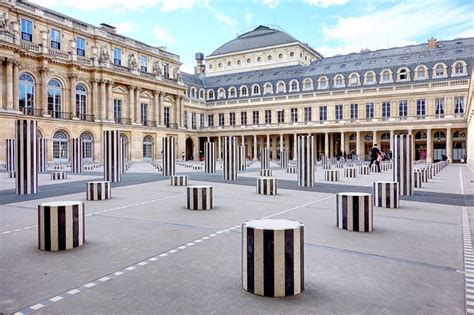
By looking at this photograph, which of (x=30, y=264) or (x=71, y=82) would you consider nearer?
(x=30, y=264)

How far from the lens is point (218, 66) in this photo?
78.3m

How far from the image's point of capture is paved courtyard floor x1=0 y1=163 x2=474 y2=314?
11.9 feet

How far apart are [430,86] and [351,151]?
14132 millimetres

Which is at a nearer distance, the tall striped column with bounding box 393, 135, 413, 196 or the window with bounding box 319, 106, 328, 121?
the tall striped column with bounding box 393, 135, 413, 196

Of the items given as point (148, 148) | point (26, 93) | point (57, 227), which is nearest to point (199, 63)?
point (148, 148)

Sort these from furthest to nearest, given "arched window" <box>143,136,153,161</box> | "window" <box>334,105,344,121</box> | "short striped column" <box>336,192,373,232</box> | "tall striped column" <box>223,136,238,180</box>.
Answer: "window" <box>334,105,344,121</box> → "arched window" <box>143,136,153,161</box> → "tall striped column" <box>223,136,238,180</box> → "short striped column" <box>336,192,373,232</box>

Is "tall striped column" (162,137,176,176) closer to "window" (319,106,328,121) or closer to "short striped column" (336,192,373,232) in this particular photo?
"short striped column" (336,192,373,232)

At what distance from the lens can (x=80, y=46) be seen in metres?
42.5

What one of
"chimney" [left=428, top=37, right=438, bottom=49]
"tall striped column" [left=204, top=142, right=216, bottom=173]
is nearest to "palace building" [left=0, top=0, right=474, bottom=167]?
"chimney" [left=428, top=37, right=438, bottom=49]

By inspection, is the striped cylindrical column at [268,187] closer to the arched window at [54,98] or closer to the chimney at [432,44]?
the arched window at [54,98]

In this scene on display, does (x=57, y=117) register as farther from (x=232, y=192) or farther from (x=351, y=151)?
(x=351, y=151)

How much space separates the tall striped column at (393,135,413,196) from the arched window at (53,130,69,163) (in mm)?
35382

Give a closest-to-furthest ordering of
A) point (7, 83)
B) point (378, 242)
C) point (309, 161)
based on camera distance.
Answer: point (378, 242), point (309, 161), point (7, 83)

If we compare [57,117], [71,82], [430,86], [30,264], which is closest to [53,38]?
[71,82]
